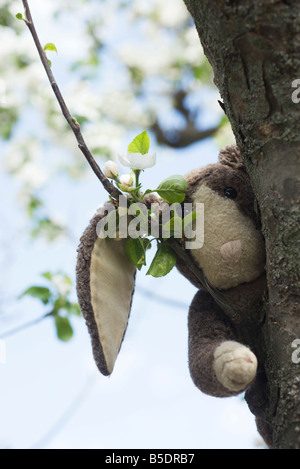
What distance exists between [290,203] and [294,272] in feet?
0.28

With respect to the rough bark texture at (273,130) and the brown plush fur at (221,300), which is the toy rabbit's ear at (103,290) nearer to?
the brown plush fur at (221,300)

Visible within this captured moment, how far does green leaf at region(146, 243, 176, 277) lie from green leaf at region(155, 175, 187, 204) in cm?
7

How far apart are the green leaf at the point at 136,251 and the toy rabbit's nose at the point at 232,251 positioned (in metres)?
0.11

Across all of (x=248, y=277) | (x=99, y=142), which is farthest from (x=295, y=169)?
(x=99, y=142)

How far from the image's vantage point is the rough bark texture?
2.03 feet

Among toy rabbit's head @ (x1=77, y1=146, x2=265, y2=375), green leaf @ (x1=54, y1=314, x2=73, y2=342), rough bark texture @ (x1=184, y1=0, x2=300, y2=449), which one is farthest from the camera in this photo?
green leaf @ (x1=54, y1=314, x2=73, y2=342)

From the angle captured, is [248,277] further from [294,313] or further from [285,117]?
[285,117]

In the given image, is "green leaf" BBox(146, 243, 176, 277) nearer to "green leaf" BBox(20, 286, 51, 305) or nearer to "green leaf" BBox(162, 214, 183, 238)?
"green leaf" BBox(162, 214, 183, 238)

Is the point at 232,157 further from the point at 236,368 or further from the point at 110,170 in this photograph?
the point at 236,368

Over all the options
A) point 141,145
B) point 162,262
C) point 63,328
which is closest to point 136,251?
point 162,262

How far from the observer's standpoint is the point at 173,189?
727mm

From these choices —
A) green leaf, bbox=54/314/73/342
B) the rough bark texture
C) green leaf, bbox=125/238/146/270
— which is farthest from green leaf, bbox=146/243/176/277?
green leaf, bbox=54/314/73/342

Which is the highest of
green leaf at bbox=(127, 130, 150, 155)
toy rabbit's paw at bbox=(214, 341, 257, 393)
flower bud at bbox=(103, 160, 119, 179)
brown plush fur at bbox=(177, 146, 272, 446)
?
green leaf at bbox=(127, 130, 150, 155)

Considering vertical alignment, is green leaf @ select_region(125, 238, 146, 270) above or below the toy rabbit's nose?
above
